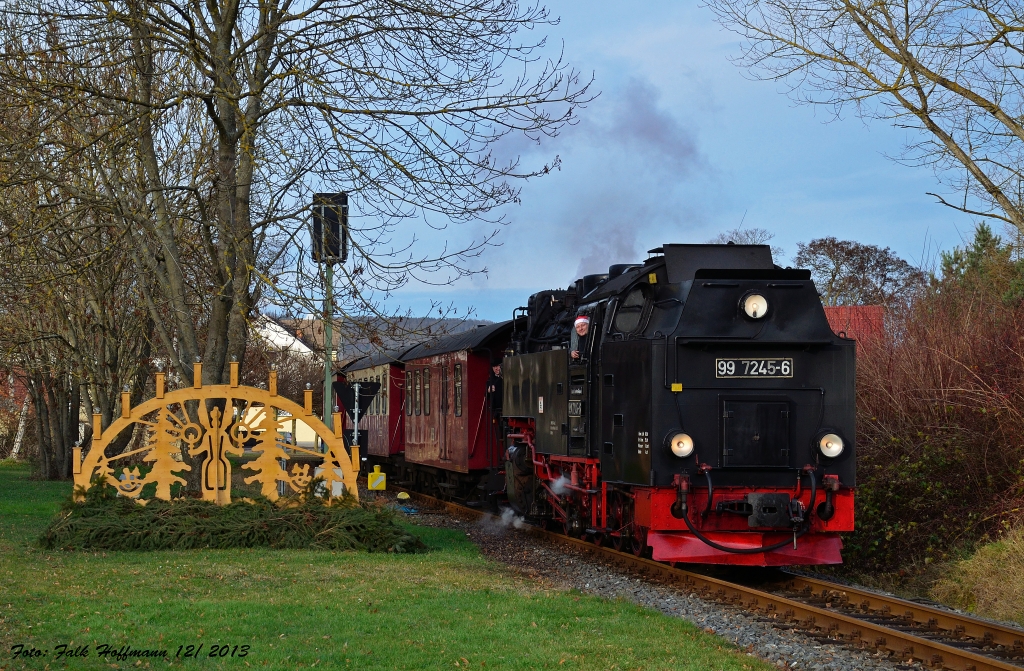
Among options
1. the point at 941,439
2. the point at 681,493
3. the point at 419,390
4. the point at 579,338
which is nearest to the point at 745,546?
the point at 681,493

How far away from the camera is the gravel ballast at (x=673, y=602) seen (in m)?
8.12

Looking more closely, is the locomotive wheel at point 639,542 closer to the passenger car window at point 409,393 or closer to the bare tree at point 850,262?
the passenger car window at point 409,393

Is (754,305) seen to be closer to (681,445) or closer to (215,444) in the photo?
(681,445)

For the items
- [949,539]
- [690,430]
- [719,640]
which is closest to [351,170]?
[690,430]

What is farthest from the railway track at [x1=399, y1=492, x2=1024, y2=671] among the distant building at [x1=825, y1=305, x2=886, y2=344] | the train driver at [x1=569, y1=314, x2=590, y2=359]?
the distant building at [x1=825, y1=305, x2=886, y2=344]

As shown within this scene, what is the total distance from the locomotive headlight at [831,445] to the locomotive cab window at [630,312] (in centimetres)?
235

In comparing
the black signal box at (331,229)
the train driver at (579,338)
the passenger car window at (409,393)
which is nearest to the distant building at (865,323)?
the train driver at (579,338)

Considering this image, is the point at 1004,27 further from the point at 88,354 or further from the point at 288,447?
the point at 88,354

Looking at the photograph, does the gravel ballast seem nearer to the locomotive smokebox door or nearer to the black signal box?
the locomotive smokebox door

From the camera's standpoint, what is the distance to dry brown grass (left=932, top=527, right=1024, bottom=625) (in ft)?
34.6

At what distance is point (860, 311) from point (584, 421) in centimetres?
956

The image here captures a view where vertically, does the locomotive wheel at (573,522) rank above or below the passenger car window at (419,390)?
below

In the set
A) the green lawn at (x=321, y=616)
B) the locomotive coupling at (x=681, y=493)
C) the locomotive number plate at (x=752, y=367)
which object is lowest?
the green lawn at (x=321, y=616)

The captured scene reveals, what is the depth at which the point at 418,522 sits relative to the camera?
18.8 metres
